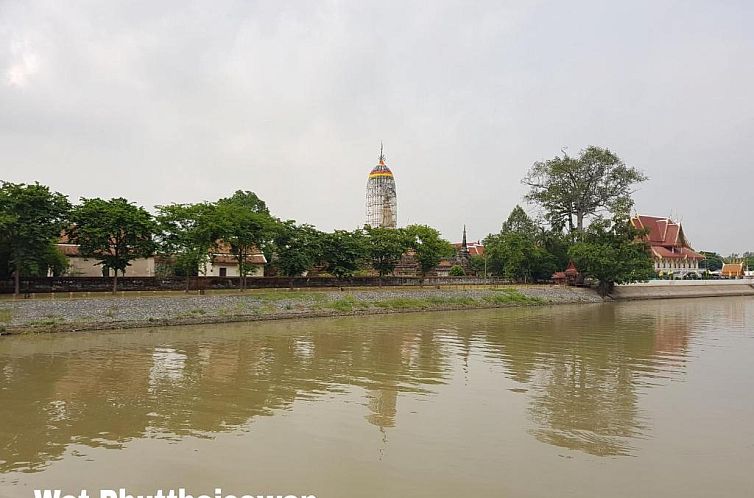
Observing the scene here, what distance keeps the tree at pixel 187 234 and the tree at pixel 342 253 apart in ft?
33.1

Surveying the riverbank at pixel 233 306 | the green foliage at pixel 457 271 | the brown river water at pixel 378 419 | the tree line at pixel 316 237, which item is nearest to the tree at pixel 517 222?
the tree line at pixel 316 237

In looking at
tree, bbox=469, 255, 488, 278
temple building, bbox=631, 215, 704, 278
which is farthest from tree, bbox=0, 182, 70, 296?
temple building, bbox=631, 215, 704, 278

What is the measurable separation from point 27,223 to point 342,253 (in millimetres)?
20983

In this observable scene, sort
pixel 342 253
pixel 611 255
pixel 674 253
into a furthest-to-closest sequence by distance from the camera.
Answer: pixel 674 253 < pixel 611 255 < pixel 342 253

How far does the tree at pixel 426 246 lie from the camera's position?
45.8m

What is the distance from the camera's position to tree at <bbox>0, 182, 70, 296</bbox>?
2594 centimetres

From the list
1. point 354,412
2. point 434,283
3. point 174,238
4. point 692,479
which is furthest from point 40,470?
point 434,283

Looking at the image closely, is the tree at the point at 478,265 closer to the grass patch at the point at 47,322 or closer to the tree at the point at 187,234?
the tree at the point at 187,234

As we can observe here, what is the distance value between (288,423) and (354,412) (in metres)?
1.42

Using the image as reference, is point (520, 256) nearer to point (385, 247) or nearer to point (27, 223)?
point (385, 247)

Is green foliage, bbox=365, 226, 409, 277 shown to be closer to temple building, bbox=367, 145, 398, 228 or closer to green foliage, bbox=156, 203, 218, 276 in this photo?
green foliage, bbox=156, 203, 218, 276

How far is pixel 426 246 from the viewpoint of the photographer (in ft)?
150

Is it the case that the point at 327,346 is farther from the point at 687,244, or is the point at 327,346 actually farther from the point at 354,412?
the point at 687,244

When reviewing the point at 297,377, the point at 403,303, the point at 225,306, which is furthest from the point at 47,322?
the point at 403,303
